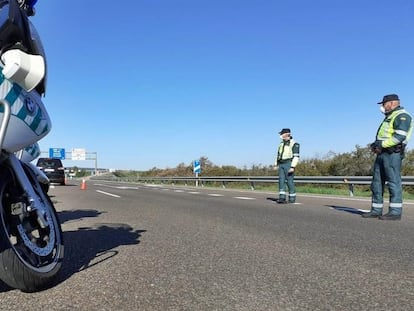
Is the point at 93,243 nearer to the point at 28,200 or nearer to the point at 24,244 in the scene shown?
the point at 28,200

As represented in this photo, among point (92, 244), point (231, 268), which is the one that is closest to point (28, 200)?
point (231, 268)

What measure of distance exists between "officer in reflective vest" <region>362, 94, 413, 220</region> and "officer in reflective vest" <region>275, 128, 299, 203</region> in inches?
156

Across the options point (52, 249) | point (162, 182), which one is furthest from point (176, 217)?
point (162, 182)

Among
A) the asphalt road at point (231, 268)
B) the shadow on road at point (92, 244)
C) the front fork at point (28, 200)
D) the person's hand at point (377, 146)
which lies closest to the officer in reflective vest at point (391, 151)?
the person's hand at point (377, 146)

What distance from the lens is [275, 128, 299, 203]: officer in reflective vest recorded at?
1235 centimetres

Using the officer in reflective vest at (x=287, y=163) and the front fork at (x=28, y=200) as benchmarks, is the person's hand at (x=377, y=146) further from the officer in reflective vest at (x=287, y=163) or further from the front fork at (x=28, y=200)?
the front fork at (x=28, y=200)

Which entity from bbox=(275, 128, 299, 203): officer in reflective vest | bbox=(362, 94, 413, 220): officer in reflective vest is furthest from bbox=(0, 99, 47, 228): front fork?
bbox=(275, 128, 299, 203): officer in reflective vest

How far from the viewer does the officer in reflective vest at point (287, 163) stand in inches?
486

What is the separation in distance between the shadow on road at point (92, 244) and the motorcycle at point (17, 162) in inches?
15.2

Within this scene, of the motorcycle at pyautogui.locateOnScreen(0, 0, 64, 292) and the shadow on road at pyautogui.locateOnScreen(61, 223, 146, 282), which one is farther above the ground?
the motorcycle at pyautogui.locateOnScreen(0, 0, 64, 292)

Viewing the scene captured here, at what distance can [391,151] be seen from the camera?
26.8ft

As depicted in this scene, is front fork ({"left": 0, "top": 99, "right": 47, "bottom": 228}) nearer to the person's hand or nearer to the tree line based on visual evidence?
the person's hand

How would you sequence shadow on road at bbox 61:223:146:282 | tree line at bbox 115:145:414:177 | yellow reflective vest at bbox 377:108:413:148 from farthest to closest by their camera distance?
1. tree line at bbox 115:145:414:177
2. yellow reflective vest at bbox 377:108:413:148
3. shadow on road at bbox 61:223:146:282

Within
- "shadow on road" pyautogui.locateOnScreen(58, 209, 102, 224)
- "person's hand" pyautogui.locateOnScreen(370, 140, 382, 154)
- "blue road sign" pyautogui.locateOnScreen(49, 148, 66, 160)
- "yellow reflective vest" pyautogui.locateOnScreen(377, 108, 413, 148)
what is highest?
"blue road sign" pyautogui.locateOnScreen(49, 148, 66, 160)
